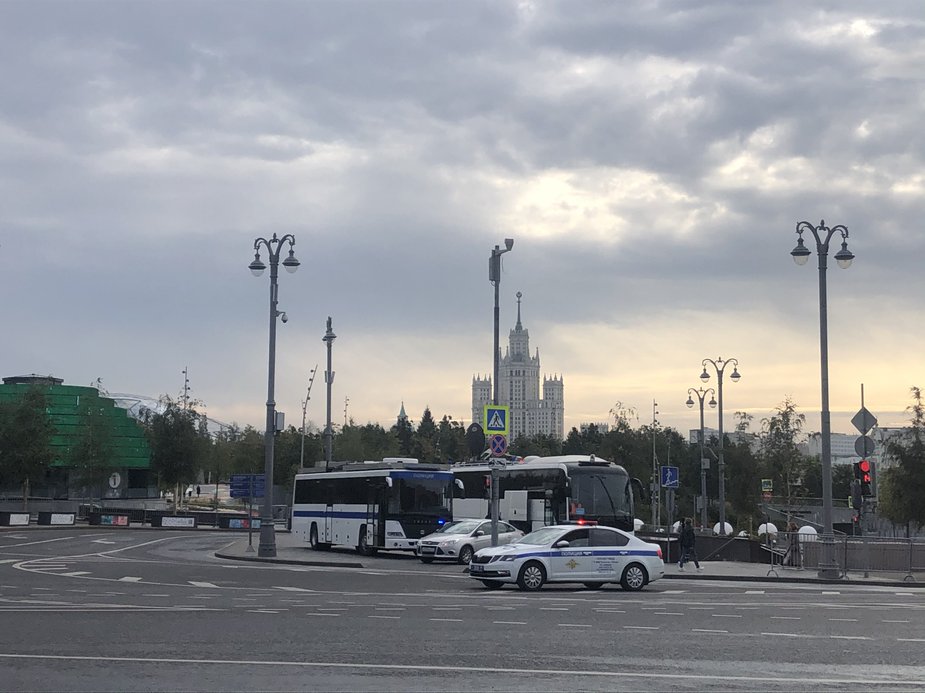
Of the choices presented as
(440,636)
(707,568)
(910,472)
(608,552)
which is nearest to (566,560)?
(608,552)

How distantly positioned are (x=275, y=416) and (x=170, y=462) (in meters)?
57.3

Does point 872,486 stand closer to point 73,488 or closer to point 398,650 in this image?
point 398,650

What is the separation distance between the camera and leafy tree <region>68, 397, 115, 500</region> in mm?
85688

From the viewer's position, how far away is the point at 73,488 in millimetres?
94750

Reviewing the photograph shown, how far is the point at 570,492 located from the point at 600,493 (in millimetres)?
1126

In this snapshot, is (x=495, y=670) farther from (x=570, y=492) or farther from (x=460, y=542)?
(x=570, y=492)

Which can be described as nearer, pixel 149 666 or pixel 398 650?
pixel 149 666

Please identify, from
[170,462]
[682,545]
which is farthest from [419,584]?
[170,462]

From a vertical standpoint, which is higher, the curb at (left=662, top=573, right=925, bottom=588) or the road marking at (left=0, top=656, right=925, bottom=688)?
the road marking at (left=0, top=656, right=925, bottom=688)

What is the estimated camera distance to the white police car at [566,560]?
2555 cm

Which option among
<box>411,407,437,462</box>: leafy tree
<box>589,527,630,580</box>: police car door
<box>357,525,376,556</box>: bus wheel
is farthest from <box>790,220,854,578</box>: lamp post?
<box>411,407,437,462</box>: leafy tree

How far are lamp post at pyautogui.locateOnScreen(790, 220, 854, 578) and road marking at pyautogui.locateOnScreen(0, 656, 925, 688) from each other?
20472mm

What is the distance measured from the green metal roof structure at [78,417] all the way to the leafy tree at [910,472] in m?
59.2

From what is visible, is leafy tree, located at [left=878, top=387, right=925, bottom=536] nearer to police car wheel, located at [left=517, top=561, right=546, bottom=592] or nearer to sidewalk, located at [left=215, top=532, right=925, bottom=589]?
sidewalk, located at [left=215, top=532, right=925, bottom=589]
